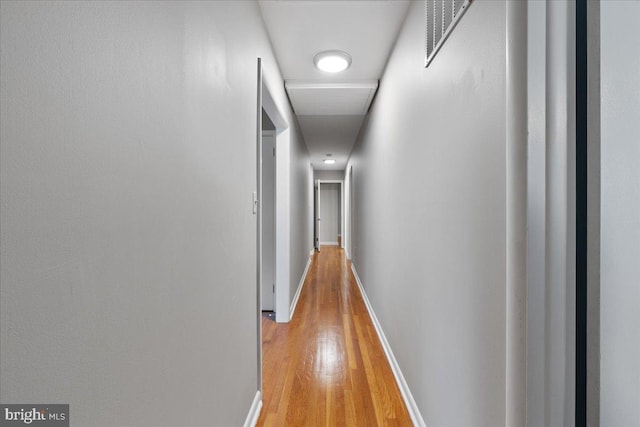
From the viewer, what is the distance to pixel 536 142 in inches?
27.2

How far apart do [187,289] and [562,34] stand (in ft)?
3.84

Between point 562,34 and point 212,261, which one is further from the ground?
point 562,34

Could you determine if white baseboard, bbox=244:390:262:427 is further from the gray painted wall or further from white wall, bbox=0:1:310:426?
the gray painted wall

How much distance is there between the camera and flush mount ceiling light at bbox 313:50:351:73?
93.3 inches

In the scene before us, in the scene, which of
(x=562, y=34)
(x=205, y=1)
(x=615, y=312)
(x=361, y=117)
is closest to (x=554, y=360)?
(x=615, y=312)

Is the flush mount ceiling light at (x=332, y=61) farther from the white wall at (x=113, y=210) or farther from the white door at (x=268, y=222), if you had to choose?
the white wall at (x=113, y=210)

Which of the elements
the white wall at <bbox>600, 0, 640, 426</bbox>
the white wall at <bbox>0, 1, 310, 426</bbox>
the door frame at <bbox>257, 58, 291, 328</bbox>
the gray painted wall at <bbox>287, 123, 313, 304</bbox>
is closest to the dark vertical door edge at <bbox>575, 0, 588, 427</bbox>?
the white wall at <bbox>600, 0, 640, 426</bbox>

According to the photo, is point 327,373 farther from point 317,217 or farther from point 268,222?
point 317,217

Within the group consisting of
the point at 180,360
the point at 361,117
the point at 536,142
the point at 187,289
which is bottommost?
the point at 180,360

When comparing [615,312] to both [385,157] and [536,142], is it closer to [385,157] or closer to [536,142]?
[536,142]

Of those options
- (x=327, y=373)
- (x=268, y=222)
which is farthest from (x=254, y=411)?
(x=268, y=222)

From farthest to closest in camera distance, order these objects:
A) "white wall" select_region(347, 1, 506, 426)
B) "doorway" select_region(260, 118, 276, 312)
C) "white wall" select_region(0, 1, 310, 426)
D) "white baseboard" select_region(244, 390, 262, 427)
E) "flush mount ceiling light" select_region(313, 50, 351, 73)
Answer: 1. "doorway" select_region(260, 118, 276, 312)
2. "flush mount ceiling light" select_region(313, 50, 351, 73)
3. "white baseboard" select_region(244, 390, 262, 427)
4. "white wall" select_region(347, 1, 506, 426)
5. "white wall" select_region(0, 1, 310, 426)

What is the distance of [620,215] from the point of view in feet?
1.97

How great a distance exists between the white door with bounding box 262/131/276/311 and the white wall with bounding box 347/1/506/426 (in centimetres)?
171
